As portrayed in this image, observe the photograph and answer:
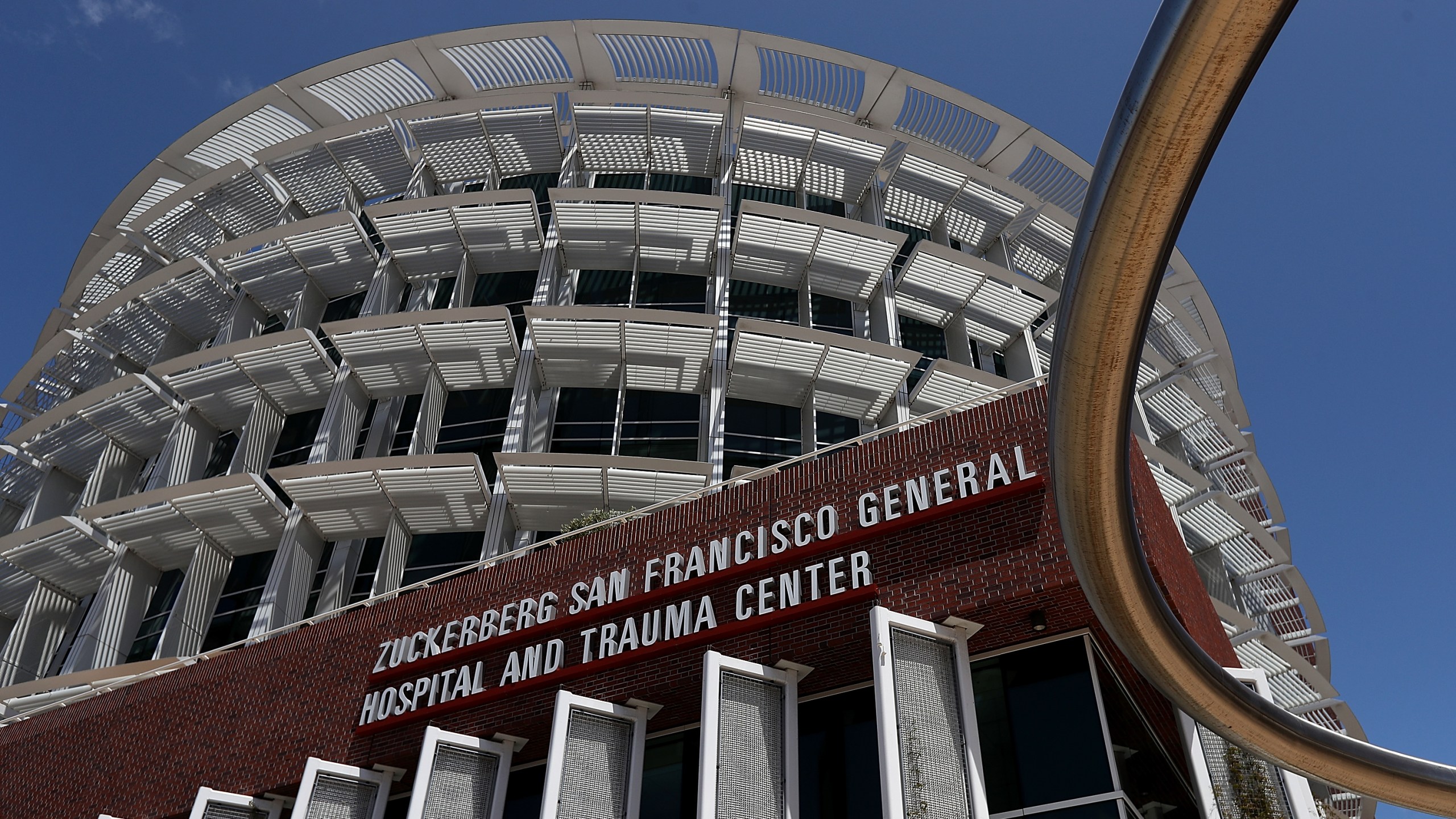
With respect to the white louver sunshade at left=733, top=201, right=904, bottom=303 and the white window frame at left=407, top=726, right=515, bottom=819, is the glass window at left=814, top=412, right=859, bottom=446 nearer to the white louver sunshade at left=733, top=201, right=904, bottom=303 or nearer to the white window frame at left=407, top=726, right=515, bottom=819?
the white louver sunshade at left=733, top=201, right=904, bottom=303

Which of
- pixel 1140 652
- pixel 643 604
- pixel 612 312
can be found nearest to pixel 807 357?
pixel 612 312

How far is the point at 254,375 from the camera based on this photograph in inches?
1212

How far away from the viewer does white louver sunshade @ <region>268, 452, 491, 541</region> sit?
84.7 ft

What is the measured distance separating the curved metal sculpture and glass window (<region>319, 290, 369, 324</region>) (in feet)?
100.0

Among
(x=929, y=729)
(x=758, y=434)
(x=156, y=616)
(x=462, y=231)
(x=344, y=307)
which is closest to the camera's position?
(x=929, y=729)

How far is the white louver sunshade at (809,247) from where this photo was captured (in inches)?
1231

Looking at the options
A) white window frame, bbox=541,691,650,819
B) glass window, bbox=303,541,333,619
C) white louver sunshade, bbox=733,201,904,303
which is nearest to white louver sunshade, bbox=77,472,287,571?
glass window, bbox=303,541,333,619

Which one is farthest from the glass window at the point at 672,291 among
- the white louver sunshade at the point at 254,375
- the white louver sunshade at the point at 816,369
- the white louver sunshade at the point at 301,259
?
the white louver sunshade at the point at 254,375

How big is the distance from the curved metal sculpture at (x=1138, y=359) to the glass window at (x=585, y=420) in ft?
64.3

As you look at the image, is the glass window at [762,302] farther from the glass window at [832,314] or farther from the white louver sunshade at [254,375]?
the white louver sunshade at [254,375]

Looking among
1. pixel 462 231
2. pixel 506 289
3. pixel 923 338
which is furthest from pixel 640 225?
pixel 923 338

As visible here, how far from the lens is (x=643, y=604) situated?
15.5 m

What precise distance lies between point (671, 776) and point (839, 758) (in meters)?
2.73

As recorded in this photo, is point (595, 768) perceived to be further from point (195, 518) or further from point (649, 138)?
point (649, 138)
